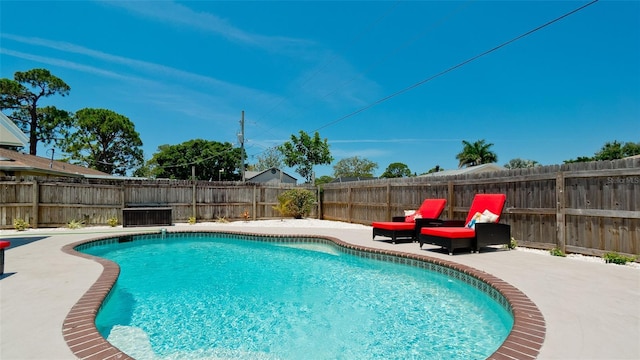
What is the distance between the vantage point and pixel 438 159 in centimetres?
3944

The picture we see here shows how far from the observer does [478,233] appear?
265 inches

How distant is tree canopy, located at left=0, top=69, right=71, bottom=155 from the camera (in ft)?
90.0

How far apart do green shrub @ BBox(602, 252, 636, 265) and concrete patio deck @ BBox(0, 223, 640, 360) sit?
38 cm

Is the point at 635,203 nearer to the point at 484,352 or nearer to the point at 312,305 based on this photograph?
the point at 484,352

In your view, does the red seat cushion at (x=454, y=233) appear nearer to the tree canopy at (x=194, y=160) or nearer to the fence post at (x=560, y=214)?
the fence post at (x=560, y=214)

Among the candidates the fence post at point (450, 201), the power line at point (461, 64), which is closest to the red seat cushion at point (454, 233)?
the fence post at point (450, 201)

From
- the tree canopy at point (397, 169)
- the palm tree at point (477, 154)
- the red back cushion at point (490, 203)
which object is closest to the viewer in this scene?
the red back cushion at point (490, 203)

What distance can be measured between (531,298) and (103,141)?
38.8 m

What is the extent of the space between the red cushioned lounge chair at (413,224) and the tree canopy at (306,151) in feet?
69.4

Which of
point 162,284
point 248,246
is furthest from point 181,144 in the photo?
point 162,284

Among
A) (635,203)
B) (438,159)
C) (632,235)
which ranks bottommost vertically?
(632,235)

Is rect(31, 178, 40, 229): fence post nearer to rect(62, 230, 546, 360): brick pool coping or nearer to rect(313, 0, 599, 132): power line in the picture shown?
rect(62, 230, 546, 360): brick pool coping

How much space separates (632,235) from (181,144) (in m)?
46.2

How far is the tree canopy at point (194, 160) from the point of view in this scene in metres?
44.4
